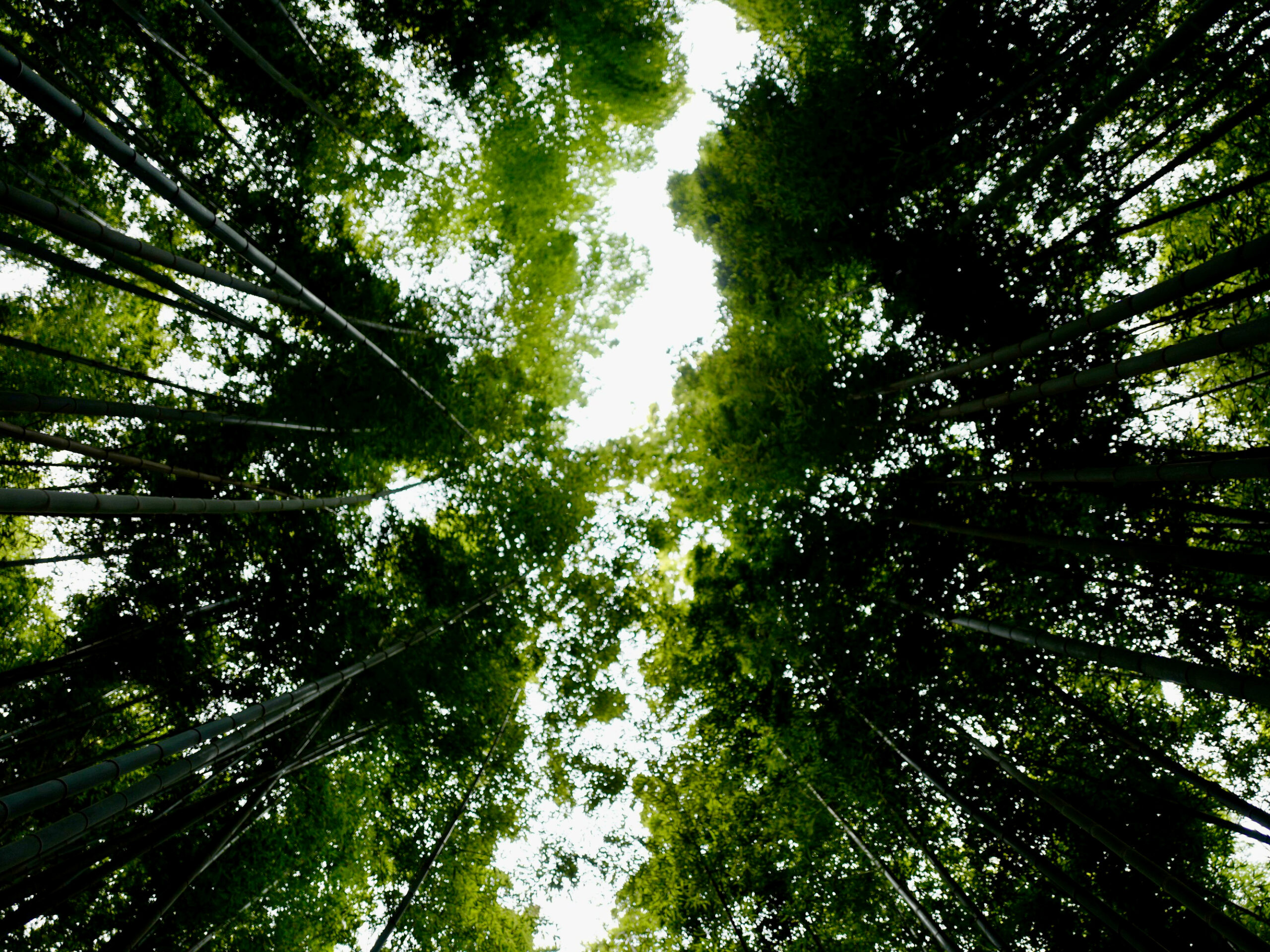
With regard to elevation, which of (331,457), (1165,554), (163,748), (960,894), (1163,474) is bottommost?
(960,894)

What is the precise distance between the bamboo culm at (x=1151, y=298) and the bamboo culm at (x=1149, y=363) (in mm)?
99

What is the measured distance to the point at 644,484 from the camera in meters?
7.66

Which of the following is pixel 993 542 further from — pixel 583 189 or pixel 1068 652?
pixel 583 189

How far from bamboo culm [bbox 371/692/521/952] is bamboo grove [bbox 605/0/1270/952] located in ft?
7.65

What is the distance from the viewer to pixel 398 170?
6.50 meters

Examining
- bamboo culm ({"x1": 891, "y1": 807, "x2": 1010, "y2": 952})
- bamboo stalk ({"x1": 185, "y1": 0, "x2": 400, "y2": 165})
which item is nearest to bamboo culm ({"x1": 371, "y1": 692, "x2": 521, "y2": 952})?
bamboo culm ({"x1": 891, "y1": 807, "x2": 1010, "y2": 952})

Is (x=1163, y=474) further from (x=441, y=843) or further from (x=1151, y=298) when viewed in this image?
(x=441, y=843)

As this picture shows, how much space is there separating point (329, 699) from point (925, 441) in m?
6.21

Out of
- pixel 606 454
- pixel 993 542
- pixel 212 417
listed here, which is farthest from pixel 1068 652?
pixel 212 417

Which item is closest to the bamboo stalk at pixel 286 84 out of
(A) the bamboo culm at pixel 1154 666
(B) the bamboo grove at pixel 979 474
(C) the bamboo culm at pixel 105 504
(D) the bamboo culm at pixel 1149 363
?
(C) the bamboo culm at pixel 105 504

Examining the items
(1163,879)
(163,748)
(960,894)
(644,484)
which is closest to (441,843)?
(163,748)

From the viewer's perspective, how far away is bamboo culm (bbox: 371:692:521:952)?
17.0ft

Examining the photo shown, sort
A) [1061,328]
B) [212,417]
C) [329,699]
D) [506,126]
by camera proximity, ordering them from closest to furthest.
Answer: [1061,328] < [212,417] < [329,699] < [506,126]

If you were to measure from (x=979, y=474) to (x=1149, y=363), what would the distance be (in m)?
2.15
